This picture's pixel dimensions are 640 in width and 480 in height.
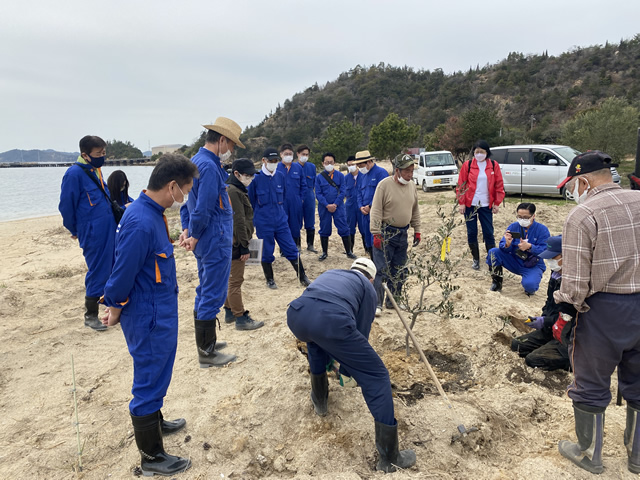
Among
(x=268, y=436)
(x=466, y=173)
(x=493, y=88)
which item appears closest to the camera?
(x=268, y=436)

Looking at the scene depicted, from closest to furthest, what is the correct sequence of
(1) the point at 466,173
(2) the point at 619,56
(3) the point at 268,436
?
1. (3) the point at 268,436
2. (1) the point at 466,173
3. (2) the point at 619,56

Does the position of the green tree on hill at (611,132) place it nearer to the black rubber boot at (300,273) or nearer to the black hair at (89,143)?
the black rubber boot at (300,273)

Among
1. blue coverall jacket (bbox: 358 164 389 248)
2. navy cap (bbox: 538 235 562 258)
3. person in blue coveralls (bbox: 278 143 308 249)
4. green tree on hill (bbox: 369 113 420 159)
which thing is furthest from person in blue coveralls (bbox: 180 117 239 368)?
green tree on hill (bbox: 369 113 420 159)

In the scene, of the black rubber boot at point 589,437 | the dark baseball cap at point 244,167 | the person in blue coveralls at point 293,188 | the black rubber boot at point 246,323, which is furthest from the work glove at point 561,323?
the person in blue coveralls at point 293,188

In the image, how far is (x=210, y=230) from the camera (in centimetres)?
365

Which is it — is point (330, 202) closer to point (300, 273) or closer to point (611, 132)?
point (300, 273)

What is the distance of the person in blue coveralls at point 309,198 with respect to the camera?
7.90m

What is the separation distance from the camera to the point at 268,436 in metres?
2.83

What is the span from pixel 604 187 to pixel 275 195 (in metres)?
4.31

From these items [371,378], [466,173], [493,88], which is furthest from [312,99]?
[371,378]

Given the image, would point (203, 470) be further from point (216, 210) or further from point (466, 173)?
point (466, 173)

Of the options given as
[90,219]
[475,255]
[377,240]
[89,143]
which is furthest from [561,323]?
[89,143]

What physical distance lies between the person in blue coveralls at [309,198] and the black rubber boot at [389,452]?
5785 mm

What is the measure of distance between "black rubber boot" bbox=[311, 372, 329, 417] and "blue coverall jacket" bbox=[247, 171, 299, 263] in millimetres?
3301
